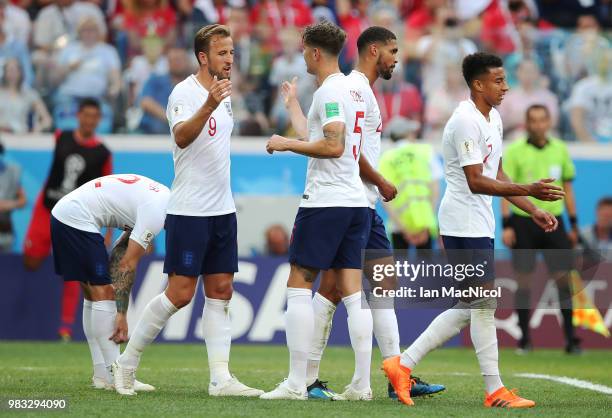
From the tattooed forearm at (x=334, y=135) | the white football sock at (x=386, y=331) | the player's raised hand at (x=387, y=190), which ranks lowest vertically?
the white football sock at (x=386, y=331)

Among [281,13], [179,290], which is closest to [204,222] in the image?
[179,290]

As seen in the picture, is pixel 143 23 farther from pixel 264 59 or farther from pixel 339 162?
pixel 339 162

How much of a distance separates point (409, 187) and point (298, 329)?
18.8 ft

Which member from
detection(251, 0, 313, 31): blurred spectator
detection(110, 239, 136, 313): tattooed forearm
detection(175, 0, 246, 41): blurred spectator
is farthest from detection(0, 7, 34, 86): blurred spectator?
detection(110, 239, 136, 313): tattooed forearm

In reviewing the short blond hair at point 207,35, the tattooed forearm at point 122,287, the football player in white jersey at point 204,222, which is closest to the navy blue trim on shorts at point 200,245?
the football player in white jersey at point 204,222

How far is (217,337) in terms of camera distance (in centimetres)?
774

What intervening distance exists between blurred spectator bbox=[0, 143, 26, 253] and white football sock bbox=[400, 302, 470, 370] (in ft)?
27.5

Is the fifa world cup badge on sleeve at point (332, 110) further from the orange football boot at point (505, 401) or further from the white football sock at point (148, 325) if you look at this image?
the orange football boot at point (505, 401)

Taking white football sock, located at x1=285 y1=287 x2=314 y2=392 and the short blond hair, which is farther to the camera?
the short blond hair

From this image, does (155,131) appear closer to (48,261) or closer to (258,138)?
(258,138)

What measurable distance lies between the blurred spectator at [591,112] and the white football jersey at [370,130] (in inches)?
362

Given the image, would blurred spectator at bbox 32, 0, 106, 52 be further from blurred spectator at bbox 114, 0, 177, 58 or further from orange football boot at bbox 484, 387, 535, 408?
orange football boot at bbox 484, 387, 535, 408

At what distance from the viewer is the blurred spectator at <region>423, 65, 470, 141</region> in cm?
1631

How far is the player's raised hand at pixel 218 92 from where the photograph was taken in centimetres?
707
